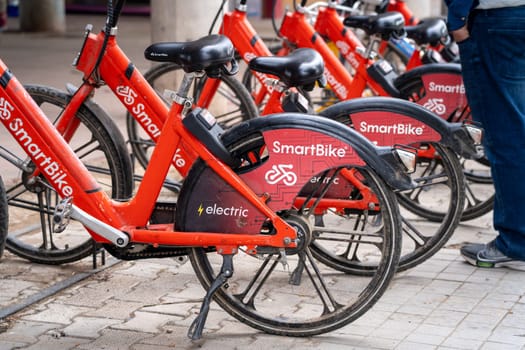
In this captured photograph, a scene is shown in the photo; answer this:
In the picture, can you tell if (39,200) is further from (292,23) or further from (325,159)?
(292,23)

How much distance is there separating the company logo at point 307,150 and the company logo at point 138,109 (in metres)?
1.18

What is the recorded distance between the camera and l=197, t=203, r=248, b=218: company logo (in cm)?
429

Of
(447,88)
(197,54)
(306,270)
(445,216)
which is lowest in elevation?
(445,216)

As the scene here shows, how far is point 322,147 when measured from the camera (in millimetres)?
4230

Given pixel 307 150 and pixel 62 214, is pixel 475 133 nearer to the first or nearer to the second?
pixel 307 150

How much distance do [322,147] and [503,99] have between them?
4.61 ft

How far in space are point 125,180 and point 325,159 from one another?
1.26 metres

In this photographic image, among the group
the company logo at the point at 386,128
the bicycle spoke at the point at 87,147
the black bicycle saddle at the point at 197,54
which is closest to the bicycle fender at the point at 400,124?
the company logo at the point at 386,128

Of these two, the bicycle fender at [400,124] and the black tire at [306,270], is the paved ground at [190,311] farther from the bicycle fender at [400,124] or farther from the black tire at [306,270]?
the bicycle fender at [400,124]

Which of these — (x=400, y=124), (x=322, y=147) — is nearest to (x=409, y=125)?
(x=400, y=124)

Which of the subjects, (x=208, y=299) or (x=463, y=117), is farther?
(x=463, y=117)

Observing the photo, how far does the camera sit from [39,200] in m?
5.25

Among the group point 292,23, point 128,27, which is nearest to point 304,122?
point 292,23

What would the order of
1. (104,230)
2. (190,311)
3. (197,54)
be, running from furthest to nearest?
(190,311)
(104,230)
(197,54)
